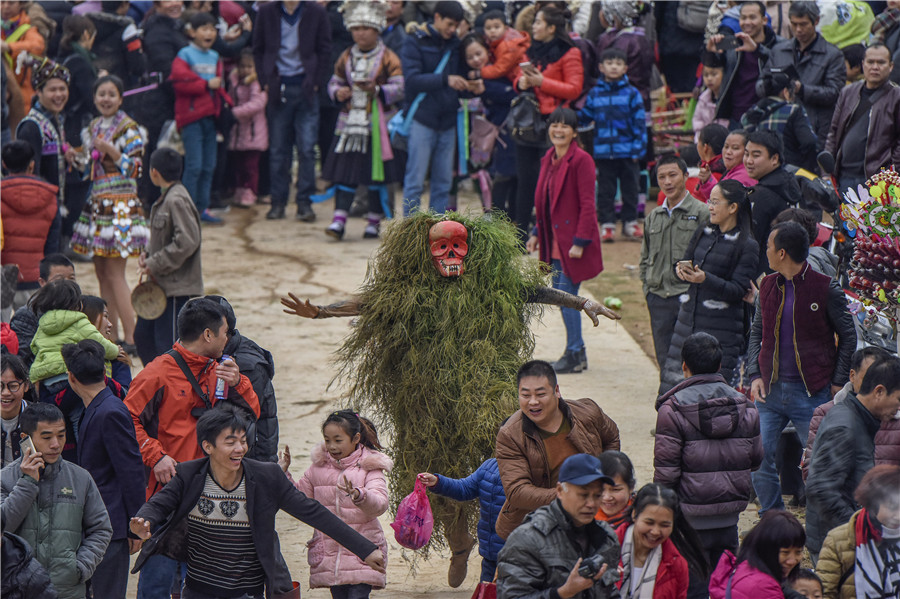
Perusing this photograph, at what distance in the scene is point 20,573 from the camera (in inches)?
170

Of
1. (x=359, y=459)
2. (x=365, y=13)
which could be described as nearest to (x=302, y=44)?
(x=365, y=13)

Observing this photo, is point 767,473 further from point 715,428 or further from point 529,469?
point 529,469

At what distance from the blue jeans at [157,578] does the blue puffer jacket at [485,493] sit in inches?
48.6

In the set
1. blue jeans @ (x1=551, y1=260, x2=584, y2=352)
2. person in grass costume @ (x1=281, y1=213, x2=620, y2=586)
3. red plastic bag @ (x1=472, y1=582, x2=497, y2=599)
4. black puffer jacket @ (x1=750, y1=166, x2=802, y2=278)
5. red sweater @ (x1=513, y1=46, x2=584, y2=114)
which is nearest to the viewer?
red plastic bag @ (x1=472, y1=582, x2=497, y2=599)

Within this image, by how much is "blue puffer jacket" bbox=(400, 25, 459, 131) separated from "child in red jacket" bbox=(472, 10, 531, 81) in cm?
36

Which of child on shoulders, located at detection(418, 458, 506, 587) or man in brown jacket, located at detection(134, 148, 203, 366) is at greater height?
man in brown jacket, located at detection(134, 148, 203, 366)

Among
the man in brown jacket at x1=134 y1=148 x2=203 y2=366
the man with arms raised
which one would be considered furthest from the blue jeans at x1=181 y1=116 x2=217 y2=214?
the man with arms raised

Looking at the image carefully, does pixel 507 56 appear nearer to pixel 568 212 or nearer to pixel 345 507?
pixel 568 212

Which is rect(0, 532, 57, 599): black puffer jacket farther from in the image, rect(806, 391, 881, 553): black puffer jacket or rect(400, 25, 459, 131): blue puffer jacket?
rect(400, 25, 459, 131): blue puffer jacket

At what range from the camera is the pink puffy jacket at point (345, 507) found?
5172mm

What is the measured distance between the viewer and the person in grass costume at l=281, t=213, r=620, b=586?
18.9ft

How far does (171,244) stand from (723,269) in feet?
12.1

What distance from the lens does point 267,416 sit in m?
5.61

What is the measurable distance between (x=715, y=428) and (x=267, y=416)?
211 centimetres
